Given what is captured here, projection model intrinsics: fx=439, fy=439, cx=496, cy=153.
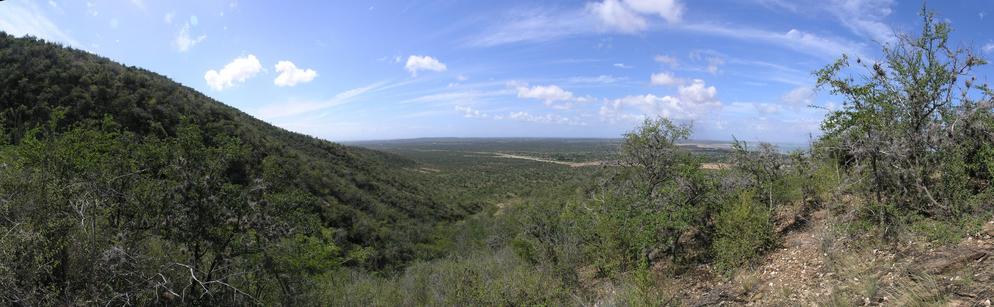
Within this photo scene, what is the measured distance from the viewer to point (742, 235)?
805 cm

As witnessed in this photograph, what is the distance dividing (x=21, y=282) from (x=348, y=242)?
77.5 feet

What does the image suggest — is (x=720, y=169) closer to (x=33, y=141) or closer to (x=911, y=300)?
(x=911, y=300)

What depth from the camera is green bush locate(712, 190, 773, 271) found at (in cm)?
775

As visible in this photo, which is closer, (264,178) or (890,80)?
(890,80)

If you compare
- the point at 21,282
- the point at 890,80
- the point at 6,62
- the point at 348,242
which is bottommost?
the point at 348,242

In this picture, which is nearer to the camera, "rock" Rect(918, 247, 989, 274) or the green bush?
"rock" Rect(918, 247, 989, 274)

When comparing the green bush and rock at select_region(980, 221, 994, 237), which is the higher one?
rock at select_region(980, 221, 994, 237)

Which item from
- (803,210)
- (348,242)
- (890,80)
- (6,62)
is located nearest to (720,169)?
(803,210)

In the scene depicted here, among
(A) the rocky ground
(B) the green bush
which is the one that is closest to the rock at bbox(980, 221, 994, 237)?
(A) the rocky ground

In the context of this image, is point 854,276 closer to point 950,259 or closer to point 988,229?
point 950,259

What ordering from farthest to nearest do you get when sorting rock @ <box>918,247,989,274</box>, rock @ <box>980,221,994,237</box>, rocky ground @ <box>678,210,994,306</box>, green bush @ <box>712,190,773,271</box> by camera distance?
green bush @ <box>712,190,773,271</box>, rock @ <box>980,221,994,237</box>, rock @ <box>918,247,989,274</box>, rocky ground @ <box>678,210,994,306</box>

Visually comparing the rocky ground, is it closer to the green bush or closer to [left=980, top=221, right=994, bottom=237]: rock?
[left=980, top=221, right=994, bottom=237]: rock

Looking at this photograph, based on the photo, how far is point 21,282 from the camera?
5.82 m

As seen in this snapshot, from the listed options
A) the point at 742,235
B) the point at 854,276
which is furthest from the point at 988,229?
the point at 742,235
